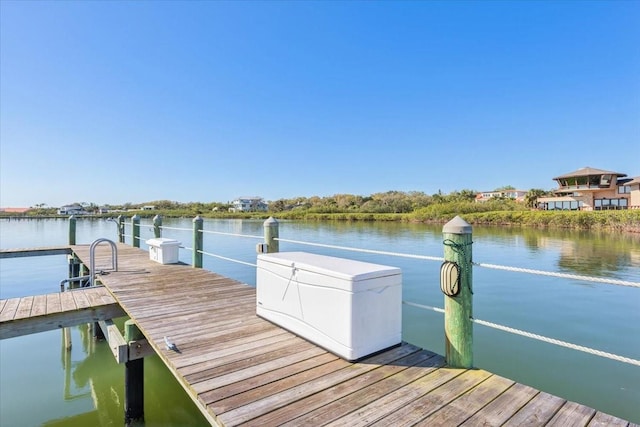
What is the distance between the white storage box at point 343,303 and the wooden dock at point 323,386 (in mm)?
103

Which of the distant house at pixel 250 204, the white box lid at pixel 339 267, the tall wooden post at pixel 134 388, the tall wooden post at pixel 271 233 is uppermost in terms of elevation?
the distant house at pixel 250 204

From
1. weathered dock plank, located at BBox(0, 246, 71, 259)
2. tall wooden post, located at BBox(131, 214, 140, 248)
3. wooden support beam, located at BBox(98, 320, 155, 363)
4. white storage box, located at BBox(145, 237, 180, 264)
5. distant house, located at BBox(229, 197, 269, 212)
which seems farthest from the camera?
distant house, located at BBox(229, 197, 269, 212)

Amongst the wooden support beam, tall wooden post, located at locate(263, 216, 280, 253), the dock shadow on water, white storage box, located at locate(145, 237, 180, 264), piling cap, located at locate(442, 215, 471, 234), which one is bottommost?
the dock shadow on water

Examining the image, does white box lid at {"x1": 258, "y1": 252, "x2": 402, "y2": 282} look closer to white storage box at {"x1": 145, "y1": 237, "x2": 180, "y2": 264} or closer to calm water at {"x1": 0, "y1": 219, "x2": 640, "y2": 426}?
calm water at {"x1": 0, "y1": 219, "x2": 640, "y2": 426}

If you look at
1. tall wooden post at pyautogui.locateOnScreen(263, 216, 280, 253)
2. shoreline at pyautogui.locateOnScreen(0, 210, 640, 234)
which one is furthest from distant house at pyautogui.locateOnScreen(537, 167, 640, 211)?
tall wooden post at pyautogui.locateOnScreen(263, 216, 280, 253)

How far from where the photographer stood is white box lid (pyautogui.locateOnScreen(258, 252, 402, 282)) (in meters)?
2.13

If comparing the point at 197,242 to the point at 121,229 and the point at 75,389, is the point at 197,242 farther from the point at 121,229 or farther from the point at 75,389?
the point at 121,229

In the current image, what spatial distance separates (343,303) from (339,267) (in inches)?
11.6

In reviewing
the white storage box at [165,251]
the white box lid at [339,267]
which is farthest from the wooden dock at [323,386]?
the white storage box at [165,251]

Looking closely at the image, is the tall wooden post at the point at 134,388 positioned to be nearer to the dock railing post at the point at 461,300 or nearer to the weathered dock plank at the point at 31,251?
the dock railing post at the point at 461,300

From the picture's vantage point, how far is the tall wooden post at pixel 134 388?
3068 millimetres

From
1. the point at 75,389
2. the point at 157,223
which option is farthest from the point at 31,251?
the point at 75,389

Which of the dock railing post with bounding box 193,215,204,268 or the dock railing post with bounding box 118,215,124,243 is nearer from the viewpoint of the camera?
the dock railing post with bounding box 193,215,204,268

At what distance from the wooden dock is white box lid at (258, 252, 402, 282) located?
0.59 meters
